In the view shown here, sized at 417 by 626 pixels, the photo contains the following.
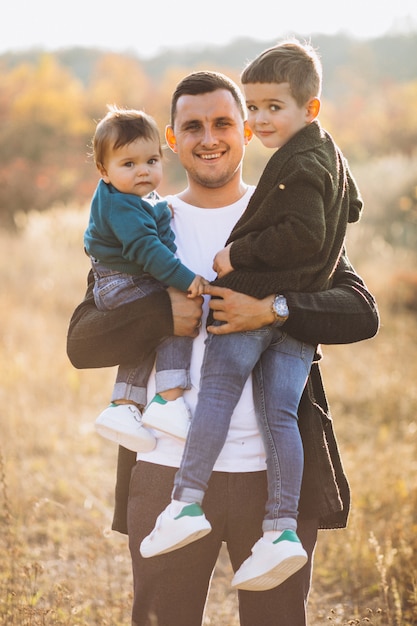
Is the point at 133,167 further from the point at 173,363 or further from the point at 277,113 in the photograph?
the point at 173,363

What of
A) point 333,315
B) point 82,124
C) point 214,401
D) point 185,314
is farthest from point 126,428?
point 82,124

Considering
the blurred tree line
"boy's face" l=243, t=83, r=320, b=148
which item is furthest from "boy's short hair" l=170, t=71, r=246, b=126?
the blurred tree line

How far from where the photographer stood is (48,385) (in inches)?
313

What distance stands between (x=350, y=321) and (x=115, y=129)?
40.6 inches

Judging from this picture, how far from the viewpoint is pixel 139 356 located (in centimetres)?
256

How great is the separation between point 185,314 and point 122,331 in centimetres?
22

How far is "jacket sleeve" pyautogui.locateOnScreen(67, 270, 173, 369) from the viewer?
246 cm

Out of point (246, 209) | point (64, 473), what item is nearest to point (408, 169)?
point (64, 473)

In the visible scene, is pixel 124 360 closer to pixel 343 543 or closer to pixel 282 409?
pixel 282 409

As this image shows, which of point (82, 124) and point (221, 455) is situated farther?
point (82, 124)

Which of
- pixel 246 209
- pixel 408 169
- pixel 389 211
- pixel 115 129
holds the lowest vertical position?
pixel 246 209

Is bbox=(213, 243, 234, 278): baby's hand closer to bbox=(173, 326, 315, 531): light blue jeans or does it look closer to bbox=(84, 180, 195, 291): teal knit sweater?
bbox=(84, 180, 195, 291): teal knit sweater

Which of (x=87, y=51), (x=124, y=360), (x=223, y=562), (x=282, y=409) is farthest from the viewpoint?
(x=87, y=51)

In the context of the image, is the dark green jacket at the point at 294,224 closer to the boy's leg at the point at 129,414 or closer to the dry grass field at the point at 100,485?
the boy's leg at the point at 129,414
